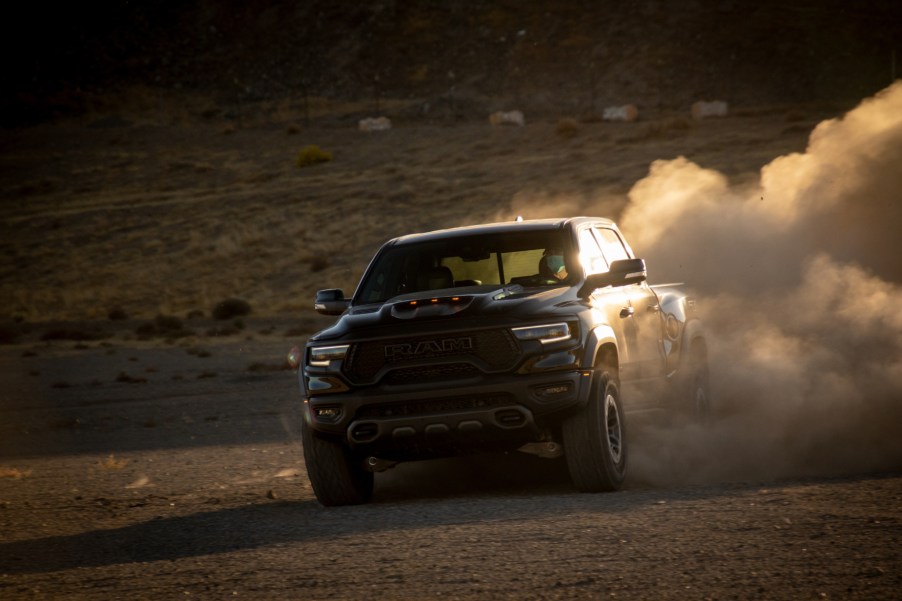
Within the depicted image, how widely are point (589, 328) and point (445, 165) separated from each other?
5079 cm

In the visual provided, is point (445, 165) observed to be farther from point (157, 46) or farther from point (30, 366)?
point (157, 46)

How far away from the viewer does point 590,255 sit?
9828 millimetres

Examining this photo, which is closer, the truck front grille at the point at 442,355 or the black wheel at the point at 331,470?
the truck front grille at the point at 442,355

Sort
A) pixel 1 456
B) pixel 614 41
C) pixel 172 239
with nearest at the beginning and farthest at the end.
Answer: pixel 1 456
pixel 172 239
pixel 614 41

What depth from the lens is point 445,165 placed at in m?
59.0

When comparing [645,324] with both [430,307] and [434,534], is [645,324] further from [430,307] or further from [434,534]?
[434,534]

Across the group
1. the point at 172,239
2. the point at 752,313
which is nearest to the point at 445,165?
the point at 172,239

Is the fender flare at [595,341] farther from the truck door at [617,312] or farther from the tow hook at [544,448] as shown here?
the tow hook at [544,448]

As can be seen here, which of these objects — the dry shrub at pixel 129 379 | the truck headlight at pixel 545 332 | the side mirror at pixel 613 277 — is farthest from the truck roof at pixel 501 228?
the dry shrub at pixel 129 379

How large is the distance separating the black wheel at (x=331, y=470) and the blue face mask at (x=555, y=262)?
201 cm

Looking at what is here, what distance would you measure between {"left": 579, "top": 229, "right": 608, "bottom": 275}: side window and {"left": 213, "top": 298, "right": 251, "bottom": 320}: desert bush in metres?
29.1

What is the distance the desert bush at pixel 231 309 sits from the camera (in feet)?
126

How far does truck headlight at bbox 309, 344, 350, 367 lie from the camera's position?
862cm

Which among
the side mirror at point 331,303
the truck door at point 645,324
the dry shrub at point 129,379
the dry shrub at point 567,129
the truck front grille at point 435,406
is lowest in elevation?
the dry shrub at point 129,379
